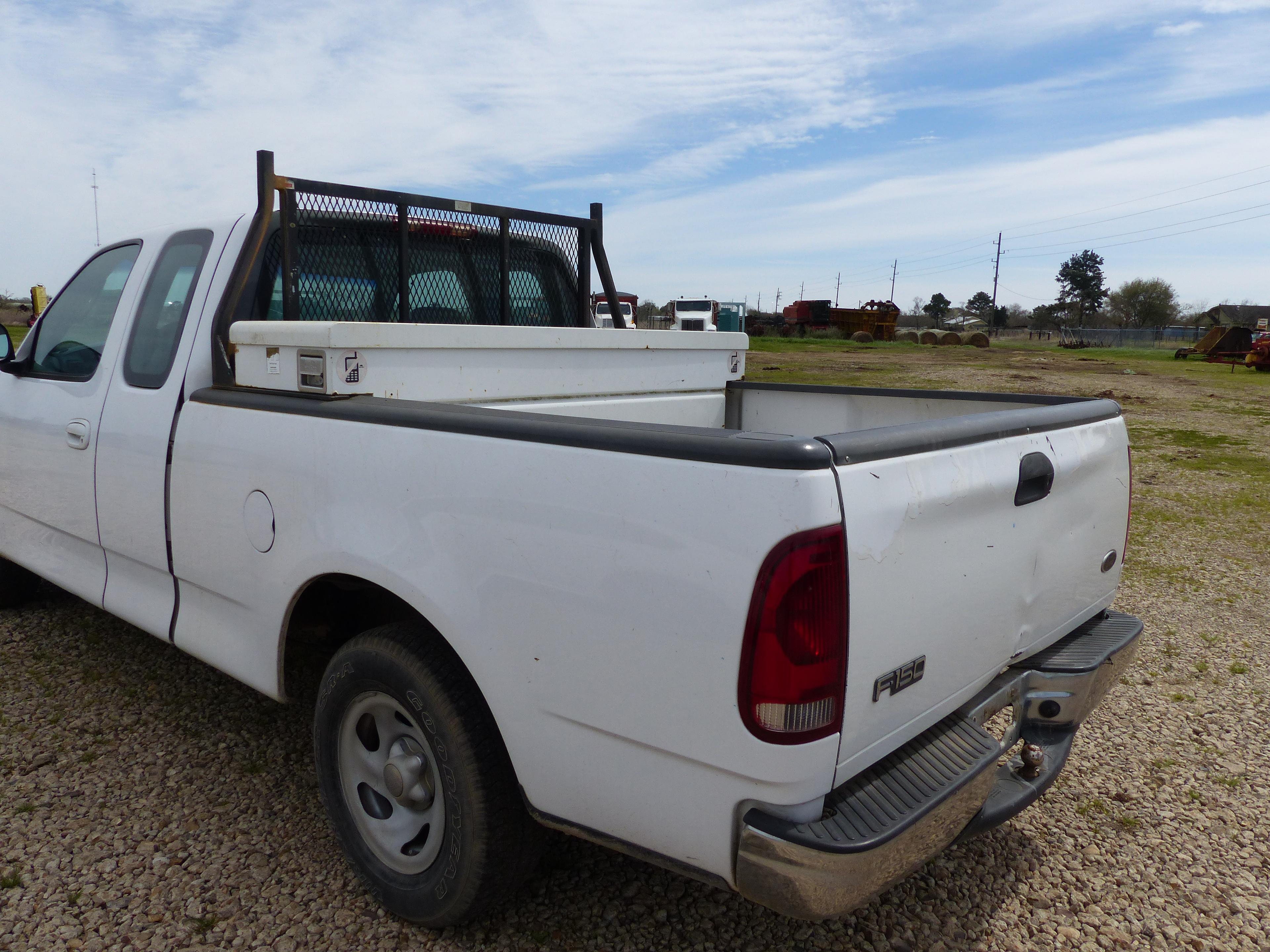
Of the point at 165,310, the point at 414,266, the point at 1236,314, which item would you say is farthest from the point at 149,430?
the point at 1236,314

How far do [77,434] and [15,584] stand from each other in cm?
178

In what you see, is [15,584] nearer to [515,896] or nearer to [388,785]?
[388,785]

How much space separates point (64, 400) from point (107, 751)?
55.0 inches

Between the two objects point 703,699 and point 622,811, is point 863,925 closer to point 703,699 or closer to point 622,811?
point 622,811

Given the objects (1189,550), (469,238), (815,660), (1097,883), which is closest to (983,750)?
(815,660)

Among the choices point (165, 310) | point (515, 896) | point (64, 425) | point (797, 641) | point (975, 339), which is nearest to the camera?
point (797, 641)

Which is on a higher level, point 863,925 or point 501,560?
point 501,560

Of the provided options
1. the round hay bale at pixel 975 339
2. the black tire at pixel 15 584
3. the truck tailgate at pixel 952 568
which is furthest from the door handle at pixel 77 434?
the round hay bale at pixel 975 339

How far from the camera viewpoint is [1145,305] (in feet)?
230

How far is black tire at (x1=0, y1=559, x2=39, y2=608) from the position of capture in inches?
189

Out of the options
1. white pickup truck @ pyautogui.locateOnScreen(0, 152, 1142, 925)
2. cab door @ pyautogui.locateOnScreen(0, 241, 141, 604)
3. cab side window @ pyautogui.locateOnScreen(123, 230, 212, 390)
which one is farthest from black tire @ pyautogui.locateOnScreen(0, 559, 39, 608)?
cab side window @ pyautogui.locateOnScreen(123, 230, 212, 390)

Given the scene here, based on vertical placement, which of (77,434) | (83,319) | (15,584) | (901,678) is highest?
(83,319)

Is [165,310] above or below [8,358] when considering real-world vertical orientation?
above

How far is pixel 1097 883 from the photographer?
2.93 m
